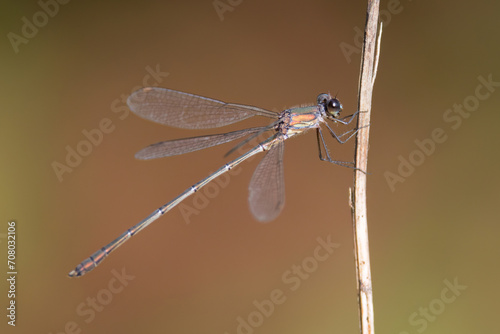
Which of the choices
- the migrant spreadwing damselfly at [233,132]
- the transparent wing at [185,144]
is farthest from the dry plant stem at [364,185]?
the transparent wing at [185,144]

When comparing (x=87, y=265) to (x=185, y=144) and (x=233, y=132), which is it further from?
(x=233, y=132)

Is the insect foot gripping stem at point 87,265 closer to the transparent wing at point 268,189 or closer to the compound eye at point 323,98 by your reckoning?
the transparent wing at point 268,189

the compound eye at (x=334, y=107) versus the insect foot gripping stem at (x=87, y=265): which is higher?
the insect foot gripping stem at (x=87, y=265)

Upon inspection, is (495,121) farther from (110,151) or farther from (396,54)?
(110,151)

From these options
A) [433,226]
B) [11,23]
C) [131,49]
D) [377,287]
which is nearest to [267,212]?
[377,287]

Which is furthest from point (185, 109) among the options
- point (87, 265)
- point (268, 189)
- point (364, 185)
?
point (364, 185)

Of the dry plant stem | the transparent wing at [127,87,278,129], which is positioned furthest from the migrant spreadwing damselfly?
the dry plant stem
